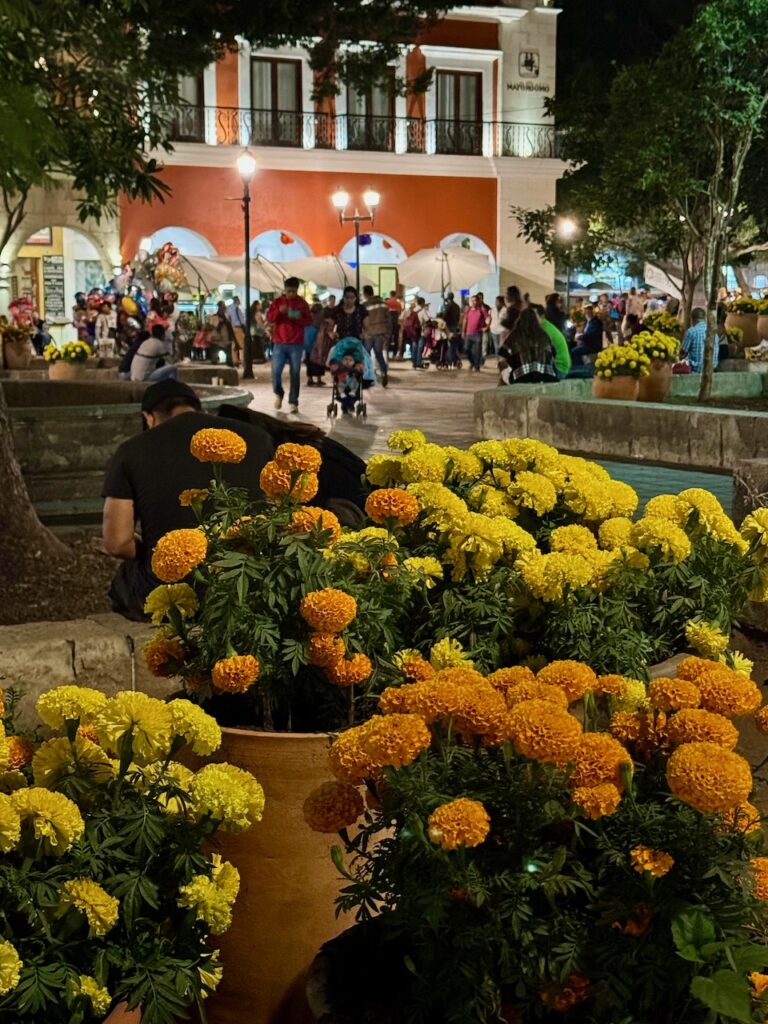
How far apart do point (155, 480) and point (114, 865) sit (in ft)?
8.46

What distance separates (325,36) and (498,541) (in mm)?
9927

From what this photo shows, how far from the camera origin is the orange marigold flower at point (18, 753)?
251 cm

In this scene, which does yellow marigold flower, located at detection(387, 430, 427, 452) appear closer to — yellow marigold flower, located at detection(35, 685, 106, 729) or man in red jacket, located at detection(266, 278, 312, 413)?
yellow marigold flower, located at detection(35, 685, 106, 729)

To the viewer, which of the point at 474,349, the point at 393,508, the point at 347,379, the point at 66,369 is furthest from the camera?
the point at 474,349

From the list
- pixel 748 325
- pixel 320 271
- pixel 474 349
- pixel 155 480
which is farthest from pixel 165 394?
pixel 320 271

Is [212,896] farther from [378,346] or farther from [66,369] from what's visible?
[378,346]

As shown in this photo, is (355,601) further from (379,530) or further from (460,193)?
(460,193)

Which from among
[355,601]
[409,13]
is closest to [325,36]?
[409,13]

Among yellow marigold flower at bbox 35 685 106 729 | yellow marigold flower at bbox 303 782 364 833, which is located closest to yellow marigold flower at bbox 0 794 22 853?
yellow marigold flower at bbox 35 685 106 729

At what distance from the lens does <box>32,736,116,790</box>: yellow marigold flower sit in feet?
7.79

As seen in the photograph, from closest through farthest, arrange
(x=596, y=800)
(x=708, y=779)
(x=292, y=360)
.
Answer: (x=708, y=779) → (x=596, y=800) → (x=292, y=360)

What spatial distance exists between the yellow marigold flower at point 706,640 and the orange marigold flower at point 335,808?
0.99m

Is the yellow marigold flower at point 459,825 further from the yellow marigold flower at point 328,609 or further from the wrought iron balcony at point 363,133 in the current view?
the wrought iron balcony at point 363,133

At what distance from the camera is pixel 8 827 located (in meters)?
2.17
